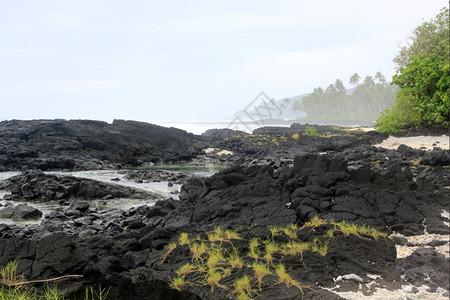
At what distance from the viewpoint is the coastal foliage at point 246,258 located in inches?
231

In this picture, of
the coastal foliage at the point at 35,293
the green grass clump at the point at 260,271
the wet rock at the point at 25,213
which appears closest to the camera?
the coastal foliage at the point at 35,293

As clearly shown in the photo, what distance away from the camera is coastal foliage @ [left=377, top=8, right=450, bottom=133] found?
25492mm

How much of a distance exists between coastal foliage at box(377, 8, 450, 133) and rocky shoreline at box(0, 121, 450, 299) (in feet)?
19.3

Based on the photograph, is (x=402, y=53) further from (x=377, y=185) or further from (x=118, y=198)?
(x=118, y=198)

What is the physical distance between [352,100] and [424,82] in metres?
102

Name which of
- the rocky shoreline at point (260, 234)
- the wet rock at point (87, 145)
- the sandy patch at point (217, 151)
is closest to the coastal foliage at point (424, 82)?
the rocky shoreline at point (260, 234)

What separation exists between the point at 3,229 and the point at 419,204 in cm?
1567

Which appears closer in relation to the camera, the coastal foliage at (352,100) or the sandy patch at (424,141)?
the sandy patch at (424,141)

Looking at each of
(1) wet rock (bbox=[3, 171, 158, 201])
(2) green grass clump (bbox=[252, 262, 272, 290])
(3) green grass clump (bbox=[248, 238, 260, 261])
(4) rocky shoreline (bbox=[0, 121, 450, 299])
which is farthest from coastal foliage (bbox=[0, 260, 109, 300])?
(1) wet rock (bbox=[3, 171, 158, 201])

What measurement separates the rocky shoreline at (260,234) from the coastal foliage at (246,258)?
30mm

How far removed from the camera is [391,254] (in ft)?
24.1

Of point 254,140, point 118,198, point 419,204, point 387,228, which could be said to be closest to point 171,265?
point 387,228

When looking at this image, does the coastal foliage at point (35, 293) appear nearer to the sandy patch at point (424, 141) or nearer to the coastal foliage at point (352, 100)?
the sandy patch at point (424, 141)

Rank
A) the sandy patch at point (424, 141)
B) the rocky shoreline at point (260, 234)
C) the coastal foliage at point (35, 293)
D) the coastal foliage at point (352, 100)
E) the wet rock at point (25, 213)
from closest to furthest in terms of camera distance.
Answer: the coastal foliage at point (35, 293), the rocky shoreline at point (260, 234), the wet rock at point (25, 213), the sandy patch at point (424, 141), the coastal foliage at point (352, 100)
